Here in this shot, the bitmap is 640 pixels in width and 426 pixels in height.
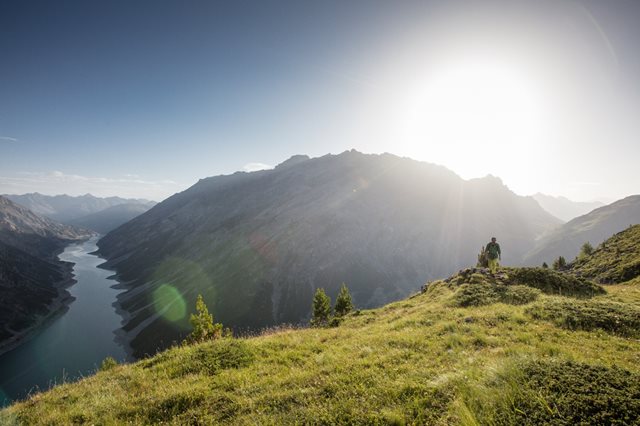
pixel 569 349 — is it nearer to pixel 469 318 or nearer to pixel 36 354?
pixel 469 318

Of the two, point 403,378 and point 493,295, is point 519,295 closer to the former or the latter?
point 493,295

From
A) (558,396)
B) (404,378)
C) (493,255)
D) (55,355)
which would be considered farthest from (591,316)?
(55,355)

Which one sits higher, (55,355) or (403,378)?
(403,378)

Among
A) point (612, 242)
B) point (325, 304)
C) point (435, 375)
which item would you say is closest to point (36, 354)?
point (325, 304)

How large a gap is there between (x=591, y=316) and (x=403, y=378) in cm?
1108

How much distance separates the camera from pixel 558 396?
17.8ft

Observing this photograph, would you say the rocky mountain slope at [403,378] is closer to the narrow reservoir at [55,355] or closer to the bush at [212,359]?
the bush at [212,359]

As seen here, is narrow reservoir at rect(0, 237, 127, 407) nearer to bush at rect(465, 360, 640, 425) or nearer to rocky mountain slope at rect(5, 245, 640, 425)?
rocky mountain slope at rect(5, 245, 640, 425)

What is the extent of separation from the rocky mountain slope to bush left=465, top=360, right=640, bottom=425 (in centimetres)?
2

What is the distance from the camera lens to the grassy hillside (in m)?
5.68

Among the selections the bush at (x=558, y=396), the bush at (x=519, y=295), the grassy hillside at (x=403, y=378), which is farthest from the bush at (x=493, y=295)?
the bush at (x=558, y=396)

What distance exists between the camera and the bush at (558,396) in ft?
15.8

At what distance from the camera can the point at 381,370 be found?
9.42 m

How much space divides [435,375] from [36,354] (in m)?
239
